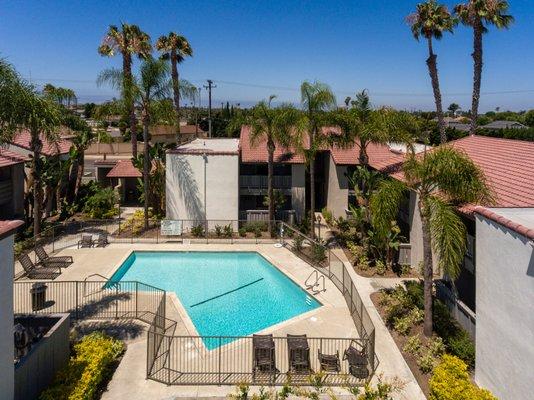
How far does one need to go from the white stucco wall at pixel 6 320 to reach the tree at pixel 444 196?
1212cm

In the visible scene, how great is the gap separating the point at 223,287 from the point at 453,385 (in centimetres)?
1300

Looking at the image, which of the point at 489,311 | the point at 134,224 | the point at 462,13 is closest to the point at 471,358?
the point at 489,311

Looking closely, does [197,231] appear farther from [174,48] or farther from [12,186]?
[174,48]

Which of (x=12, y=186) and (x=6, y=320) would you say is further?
(x=12, y=186)

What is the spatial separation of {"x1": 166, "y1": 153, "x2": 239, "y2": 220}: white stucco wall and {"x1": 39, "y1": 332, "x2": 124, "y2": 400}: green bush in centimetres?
1575

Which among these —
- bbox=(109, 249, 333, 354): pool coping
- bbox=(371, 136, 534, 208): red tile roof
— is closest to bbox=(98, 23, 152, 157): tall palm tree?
bbox=(109, 249, 333, 354): pool coping

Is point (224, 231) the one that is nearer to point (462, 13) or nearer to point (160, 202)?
point (160, 202)

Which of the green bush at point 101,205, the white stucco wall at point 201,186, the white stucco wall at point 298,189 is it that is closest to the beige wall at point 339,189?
the white stucco wall at point 298,189

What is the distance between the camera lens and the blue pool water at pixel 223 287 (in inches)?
703

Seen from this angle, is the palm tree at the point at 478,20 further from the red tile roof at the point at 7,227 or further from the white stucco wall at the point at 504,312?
the red tile roof at the point at 7,227

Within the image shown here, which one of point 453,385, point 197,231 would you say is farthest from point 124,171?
point 453,385

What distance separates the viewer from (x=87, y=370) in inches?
463

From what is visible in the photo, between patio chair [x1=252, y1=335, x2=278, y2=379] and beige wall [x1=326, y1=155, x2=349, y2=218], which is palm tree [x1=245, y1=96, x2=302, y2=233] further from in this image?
patio chair [x1=252, y1=335, x2=278, y2=379]

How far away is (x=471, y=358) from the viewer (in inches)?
525
